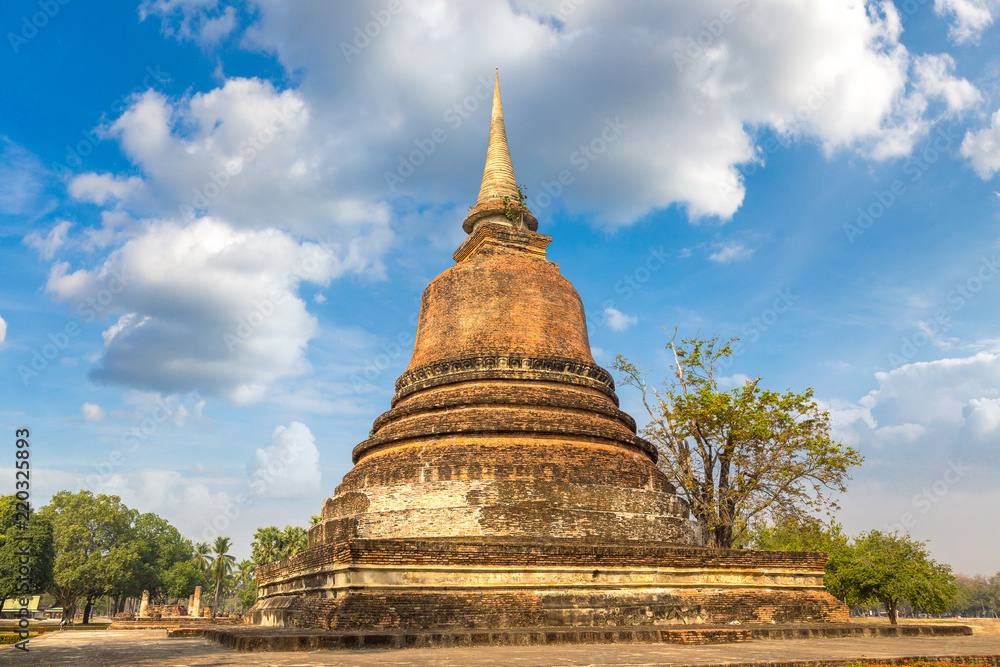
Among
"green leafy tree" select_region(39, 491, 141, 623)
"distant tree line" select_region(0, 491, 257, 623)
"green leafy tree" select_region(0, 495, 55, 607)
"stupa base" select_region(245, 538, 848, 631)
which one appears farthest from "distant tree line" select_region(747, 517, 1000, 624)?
"green leafy tree" select_region(39, 491, 141, 623)

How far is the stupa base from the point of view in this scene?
39.0 feet

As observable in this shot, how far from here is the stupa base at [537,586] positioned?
11.9m

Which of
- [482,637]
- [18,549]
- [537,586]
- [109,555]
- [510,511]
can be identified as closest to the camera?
[482,637]

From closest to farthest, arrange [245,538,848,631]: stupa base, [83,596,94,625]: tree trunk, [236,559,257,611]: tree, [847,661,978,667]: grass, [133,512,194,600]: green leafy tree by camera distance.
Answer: [847,661,978,667]: grass, [245,538,848,631]: stupa base, [83,596,94,625]: tree trunk, [133,512,194,600]: green leafy tree, [236,559,257,611]: tree

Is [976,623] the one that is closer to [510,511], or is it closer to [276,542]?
[510,511]

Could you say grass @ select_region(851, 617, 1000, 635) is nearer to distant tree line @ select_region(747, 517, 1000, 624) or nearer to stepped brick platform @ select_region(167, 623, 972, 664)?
distant tree line @ select_region(747, 517, 1000, 624)

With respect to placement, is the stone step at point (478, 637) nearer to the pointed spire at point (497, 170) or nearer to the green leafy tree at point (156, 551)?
the pointed spire at point (497, 170)

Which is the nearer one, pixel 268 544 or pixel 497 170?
pixel 497 170

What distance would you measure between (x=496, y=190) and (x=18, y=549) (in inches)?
1158

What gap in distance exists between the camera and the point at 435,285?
68.7ft

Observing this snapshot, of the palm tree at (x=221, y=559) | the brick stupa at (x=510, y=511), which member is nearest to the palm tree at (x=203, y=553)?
the palm tree at (x=221, y=559)

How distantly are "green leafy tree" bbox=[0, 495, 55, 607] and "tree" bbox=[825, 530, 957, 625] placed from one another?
34.6 meters

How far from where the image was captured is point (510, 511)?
14.7 meters

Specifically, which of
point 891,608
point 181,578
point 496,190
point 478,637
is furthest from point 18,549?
point 891,608
